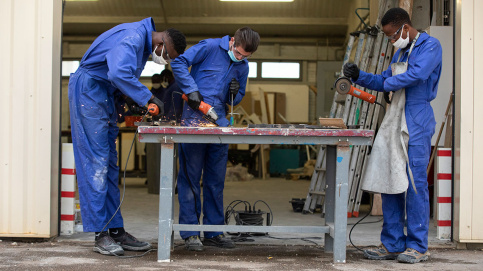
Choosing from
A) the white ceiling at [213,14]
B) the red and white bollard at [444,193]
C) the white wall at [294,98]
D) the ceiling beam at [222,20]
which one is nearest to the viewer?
the red and white bollard at [444,193]

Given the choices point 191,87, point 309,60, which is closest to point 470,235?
point 191,87

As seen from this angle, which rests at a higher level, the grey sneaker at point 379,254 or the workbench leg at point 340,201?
the workbench leg at point 340,201

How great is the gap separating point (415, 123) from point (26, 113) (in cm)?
300

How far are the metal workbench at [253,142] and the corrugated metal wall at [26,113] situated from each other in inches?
48.2

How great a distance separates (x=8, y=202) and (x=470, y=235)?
146 inches

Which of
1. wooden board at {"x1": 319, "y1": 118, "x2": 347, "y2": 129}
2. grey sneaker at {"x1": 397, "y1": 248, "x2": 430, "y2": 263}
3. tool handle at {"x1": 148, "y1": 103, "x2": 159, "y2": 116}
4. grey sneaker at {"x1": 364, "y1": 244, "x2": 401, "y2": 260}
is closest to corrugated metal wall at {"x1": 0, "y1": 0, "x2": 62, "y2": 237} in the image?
tool handle at {"x1": 148, "y1": 103, "x2": 159, "y2": 116}

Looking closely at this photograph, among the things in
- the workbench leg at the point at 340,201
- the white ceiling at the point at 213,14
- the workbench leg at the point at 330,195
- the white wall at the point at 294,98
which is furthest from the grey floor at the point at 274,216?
the white ceiling at the point at 213,14

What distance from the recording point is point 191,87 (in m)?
4.29

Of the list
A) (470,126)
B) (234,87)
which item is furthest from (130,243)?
(470,126)

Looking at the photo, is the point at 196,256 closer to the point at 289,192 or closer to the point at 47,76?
the point at 47,76

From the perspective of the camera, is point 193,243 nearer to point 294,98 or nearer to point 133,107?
point 133,107

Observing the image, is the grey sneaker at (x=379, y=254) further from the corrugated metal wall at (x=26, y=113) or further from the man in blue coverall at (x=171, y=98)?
the man in blue coverall at (x=171, y=98)

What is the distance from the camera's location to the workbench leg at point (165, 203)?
3947mm

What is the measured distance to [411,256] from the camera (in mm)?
4066
